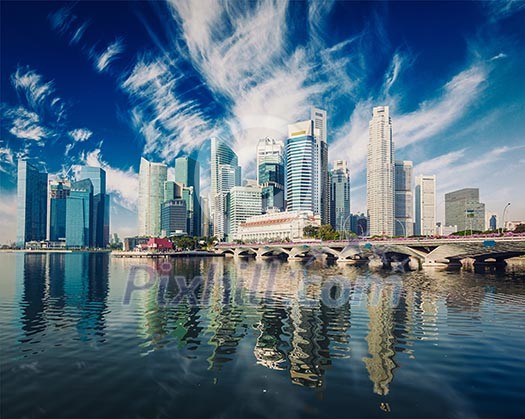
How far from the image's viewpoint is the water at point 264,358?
16.4m

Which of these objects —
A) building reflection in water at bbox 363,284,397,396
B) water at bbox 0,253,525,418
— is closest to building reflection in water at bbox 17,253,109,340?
water at bbox 0,253,525,418

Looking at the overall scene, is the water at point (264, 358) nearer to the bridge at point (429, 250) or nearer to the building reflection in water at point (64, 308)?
Result: the building reflection in water at point (64, 308)

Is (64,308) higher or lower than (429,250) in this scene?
lower

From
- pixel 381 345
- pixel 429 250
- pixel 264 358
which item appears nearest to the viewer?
pixel 264 358

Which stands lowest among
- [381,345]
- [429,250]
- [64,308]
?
[64,308]

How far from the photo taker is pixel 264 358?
2273 cm

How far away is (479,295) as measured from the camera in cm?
4844

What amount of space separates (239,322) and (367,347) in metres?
12.9

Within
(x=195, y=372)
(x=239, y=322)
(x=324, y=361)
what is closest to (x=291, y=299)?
(x=239, y=322)

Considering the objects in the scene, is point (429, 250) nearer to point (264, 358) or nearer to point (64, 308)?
point (264, 358)

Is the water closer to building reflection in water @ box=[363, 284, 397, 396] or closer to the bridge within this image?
building reflection in water @ box=[363, 284, 397, 396]

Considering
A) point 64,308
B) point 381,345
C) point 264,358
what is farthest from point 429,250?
point 64,308

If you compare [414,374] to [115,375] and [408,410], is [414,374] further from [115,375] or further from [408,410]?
[115,375]

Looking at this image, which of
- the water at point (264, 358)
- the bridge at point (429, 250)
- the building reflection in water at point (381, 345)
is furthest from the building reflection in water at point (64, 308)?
the bridge at point (429, 250)
